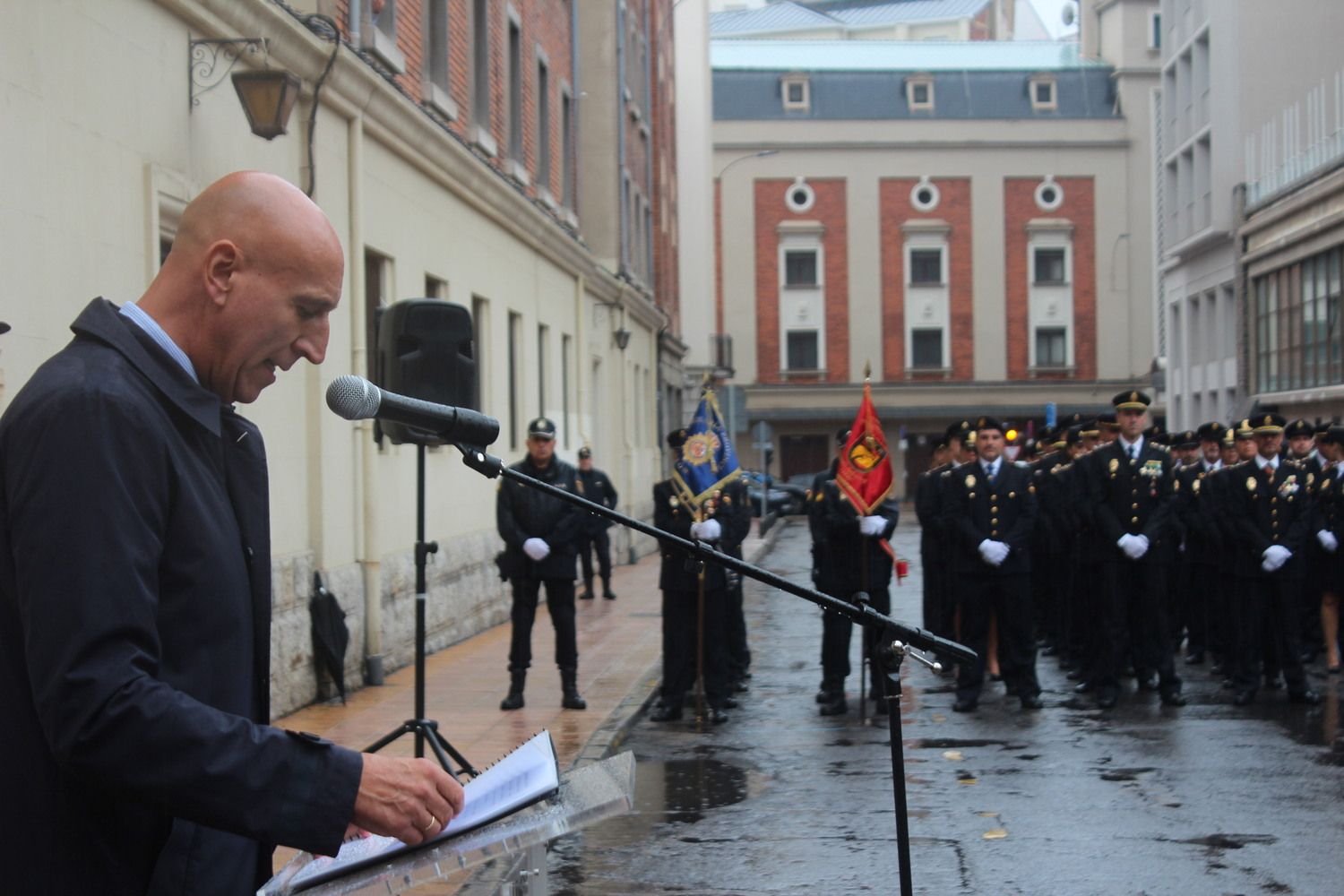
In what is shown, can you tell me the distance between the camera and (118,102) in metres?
9.27

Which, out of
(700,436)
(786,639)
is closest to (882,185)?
(786,639)

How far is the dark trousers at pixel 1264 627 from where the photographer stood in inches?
481

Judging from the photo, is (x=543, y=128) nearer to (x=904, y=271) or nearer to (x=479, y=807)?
(x=479, y=807)

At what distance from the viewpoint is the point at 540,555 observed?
12016 mm

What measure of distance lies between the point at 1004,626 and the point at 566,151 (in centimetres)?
1604

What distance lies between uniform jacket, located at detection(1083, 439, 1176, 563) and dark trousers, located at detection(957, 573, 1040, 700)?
0.73 meters

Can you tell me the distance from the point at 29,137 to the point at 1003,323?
5756 centimetres

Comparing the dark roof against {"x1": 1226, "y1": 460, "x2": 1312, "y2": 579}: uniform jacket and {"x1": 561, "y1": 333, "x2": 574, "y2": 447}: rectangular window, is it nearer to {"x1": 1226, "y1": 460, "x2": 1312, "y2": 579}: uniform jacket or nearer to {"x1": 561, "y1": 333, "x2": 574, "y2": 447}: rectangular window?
{"x1": 561, "y1": 333, "x2": 574, "y2": 447}: rectangular window

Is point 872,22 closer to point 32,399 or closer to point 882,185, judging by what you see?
point 882,185

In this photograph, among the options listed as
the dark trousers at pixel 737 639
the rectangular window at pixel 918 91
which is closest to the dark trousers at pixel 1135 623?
the dark trousers at pixel 737 639

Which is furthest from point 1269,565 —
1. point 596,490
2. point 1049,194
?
point 1049,194

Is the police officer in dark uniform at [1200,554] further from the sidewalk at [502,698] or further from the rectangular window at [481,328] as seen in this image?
the rectangular window at [481,328]

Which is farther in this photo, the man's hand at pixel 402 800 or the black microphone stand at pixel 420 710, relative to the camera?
the black microphone stand at pixel 420 710

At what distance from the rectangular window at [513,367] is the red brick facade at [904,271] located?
141 feet
